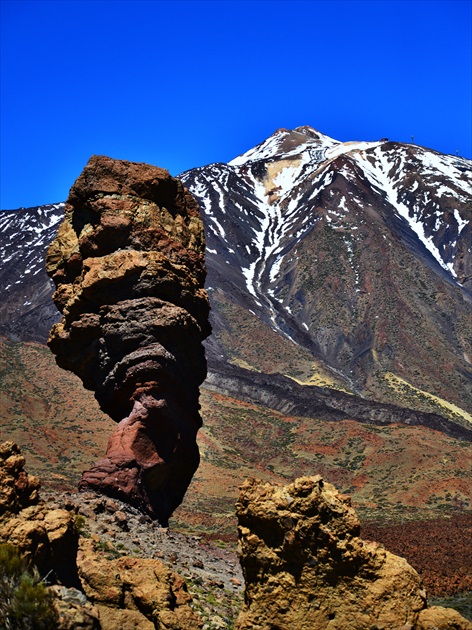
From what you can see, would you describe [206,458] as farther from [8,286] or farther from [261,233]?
[261,233]

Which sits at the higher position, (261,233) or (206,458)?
(261,233)

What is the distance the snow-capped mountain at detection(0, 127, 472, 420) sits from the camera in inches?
3826

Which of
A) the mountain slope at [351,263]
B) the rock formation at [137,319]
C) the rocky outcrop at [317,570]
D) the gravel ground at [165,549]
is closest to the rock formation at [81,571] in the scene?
the rocky outcrop at [317,570]

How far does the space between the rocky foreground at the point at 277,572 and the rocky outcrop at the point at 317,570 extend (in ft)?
0.04

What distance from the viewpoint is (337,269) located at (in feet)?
411

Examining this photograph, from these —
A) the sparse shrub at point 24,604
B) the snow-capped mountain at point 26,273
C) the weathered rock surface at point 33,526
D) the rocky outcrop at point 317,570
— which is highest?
the snow-capped mountain at point 26,273

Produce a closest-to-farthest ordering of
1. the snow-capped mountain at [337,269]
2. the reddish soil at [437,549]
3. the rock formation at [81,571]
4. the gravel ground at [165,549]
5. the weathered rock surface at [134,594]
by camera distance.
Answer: the rock formation at [81,571] → the weathered rock surface at [134,594] → the gravel ground at [165,549] → the reddish soil at [437,549] → the snow-capped mountain at [337,269]

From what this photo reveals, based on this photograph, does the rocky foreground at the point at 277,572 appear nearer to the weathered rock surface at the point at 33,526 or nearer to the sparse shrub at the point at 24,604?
the weathered rock surface at the point at 33,526

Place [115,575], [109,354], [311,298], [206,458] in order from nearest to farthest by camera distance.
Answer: [115,575]
[109,354]
[206,458]
[311,298]

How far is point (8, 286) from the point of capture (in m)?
130

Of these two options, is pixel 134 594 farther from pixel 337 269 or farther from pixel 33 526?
pixel 337 269

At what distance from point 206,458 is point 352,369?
56.5 meters

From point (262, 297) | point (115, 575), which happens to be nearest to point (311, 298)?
point (262, 297)

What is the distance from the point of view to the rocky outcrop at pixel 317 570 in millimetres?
9398
